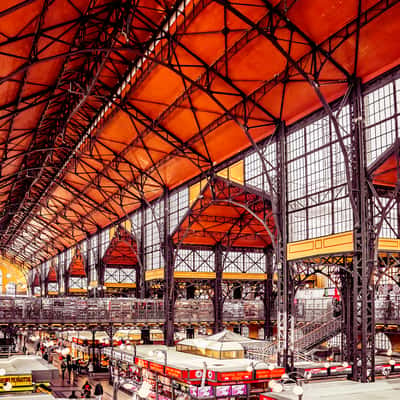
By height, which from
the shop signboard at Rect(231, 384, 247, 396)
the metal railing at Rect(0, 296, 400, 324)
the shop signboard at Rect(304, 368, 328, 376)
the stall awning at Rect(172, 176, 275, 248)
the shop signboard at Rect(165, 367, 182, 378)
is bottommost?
the shop signboard at Rect(231, 384, 247, 396)

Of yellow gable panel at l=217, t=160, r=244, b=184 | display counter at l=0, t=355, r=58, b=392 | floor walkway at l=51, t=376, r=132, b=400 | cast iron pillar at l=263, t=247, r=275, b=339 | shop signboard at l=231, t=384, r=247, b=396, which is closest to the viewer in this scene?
display counter at l=0, t=355, r=58, b=392

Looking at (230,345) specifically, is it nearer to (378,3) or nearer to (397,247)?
(397,247)

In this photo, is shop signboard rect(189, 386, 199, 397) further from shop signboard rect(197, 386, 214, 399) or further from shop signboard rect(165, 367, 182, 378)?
shop signboard rect(165, 367, 182, 378)

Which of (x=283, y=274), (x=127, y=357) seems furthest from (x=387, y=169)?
(x=127, y=357)

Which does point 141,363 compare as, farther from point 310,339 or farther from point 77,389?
point 310,339

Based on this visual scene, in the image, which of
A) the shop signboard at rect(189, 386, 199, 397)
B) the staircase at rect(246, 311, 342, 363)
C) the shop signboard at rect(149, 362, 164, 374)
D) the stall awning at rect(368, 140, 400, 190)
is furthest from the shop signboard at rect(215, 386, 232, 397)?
the stall awning at rect(368, 140, 400, 190)

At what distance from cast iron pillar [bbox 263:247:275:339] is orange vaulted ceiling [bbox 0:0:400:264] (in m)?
14.1

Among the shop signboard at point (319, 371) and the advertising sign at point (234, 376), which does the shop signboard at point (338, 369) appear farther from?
the advertising sign at point (234, 376)

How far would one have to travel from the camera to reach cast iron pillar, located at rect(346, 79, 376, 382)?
20234mm

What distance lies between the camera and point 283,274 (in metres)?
25.0

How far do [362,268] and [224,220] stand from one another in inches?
756

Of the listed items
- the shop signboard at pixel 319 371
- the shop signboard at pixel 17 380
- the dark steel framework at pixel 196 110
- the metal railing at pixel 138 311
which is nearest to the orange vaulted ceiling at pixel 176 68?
the dark steel framework at pixel 196 110

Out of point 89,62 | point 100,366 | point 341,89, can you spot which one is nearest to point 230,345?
point 341,89

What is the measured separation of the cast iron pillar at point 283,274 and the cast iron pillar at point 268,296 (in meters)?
19.6
